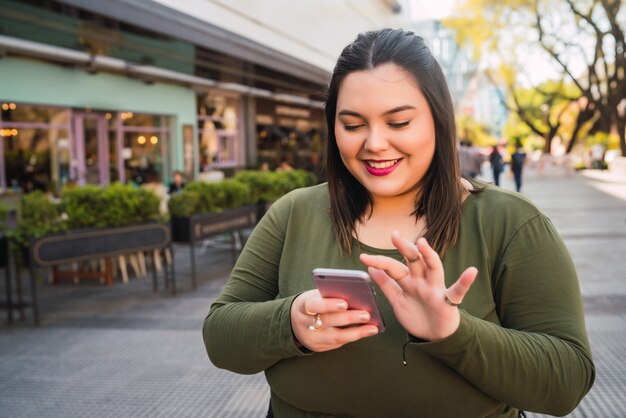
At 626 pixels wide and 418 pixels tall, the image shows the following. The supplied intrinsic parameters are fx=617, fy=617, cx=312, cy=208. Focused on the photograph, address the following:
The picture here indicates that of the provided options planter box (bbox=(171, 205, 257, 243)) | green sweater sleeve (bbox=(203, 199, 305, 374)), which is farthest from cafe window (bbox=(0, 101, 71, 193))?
green sweater sleeve (bbox=(203, 199, 305, 374))

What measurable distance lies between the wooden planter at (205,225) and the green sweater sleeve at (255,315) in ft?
18.3

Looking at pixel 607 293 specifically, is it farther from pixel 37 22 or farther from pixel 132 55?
pixel 132 55

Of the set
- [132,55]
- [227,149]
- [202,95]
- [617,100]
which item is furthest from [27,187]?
[617,100]

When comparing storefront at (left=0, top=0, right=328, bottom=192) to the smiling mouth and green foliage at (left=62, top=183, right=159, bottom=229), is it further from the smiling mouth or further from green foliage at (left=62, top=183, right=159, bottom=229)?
the smiling mouth

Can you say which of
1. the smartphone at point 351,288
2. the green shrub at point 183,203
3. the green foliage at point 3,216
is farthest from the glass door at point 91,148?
the smartphone at point 351,288

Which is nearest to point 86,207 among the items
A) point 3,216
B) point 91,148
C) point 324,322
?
point 3,216

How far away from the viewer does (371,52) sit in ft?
4.81

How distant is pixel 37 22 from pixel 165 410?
7822 mm

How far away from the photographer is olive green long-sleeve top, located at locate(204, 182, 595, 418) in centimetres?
129

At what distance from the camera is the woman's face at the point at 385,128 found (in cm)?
141

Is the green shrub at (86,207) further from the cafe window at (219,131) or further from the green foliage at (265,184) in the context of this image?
the cafe window at (219,131)

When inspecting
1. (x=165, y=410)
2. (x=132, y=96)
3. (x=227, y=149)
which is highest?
(x=132, y=96)

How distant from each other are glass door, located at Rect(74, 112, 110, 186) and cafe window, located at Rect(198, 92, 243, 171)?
459 cm

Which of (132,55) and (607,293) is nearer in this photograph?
(607,293)
